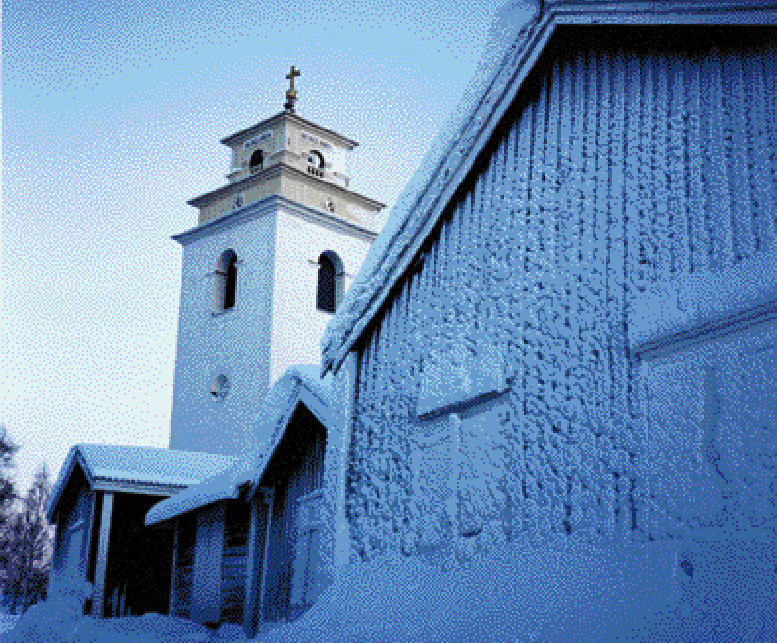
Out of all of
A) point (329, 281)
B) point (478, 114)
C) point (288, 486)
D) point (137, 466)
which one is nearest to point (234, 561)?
point (288, 486)

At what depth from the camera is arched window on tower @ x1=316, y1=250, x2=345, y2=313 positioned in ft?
105

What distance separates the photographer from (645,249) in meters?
6.86

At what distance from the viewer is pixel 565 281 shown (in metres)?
7.42

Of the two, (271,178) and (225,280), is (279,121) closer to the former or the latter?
(271,178)

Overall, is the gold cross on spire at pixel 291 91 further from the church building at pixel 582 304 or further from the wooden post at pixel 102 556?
the church building at pixel 582 304

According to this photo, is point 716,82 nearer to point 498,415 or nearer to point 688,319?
point 688,319

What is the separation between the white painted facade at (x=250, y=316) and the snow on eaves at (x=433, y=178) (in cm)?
1967

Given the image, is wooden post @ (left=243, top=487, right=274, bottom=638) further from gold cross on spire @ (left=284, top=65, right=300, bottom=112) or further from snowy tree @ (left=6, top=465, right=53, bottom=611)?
snowy tree @ (left=6, top=465, right=53, bottom=611)

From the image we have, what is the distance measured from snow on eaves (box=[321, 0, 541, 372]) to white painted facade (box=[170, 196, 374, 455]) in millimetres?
19674

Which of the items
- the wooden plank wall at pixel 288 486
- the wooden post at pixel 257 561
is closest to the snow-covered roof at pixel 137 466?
the wooden post at pixel 257 561

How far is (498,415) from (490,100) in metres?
2.56

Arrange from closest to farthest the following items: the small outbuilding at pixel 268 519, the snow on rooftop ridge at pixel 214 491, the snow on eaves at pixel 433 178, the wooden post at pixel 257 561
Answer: the snow on eaves at pixel 433 178 → the small outbuilding at pixel 268 519 → the snow on rooftop ridge at pixel 214 491 → the wooden post at pixel 257 561

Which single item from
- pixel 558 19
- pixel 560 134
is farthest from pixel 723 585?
pixel 558 19

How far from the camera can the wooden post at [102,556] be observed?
19016 millimetres
